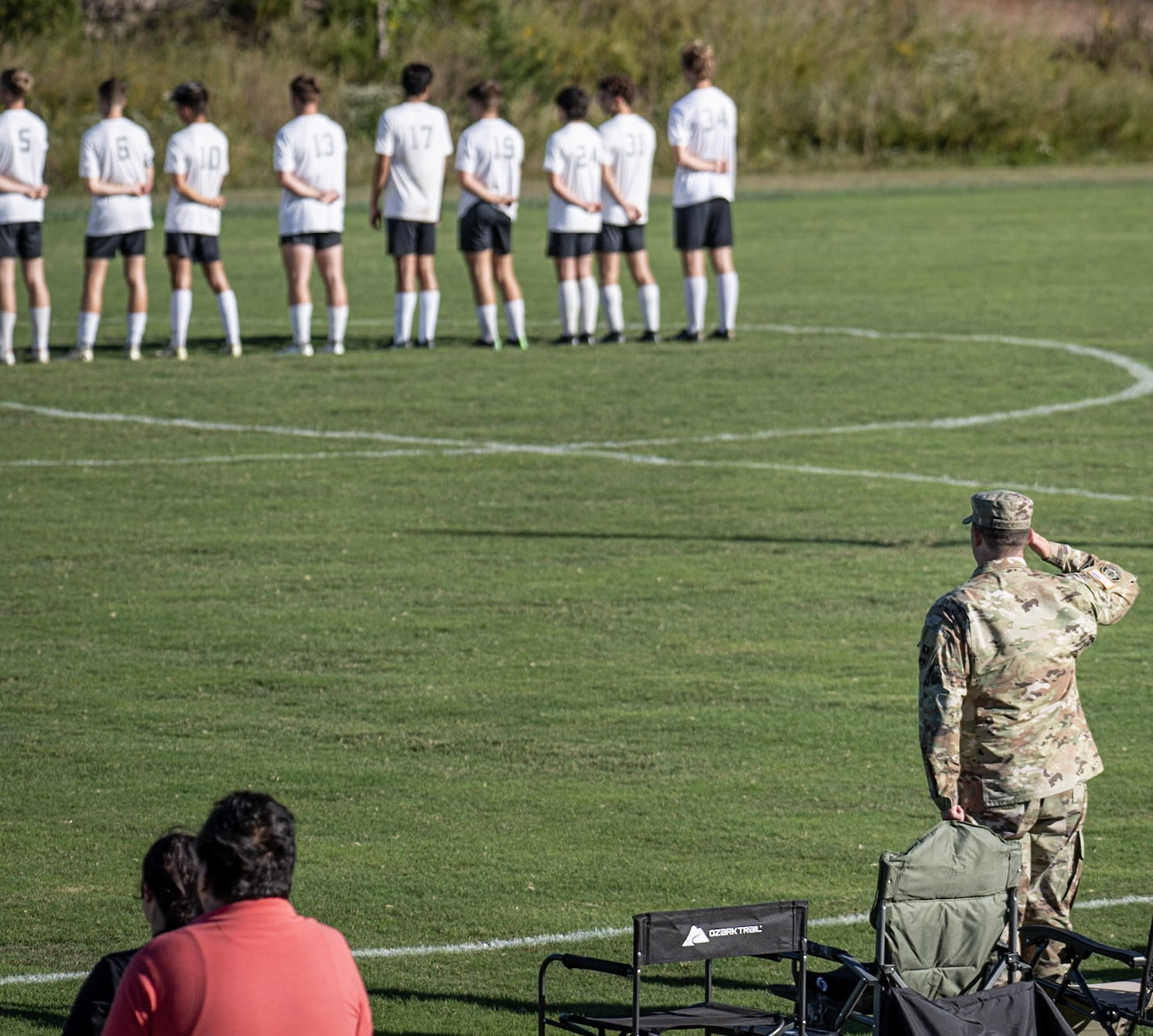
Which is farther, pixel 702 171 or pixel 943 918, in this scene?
pixel 702 171

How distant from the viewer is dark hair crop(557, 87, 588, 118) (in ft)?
66.8

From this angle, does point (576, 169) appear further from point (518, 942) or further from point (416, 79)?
point (518, 942)

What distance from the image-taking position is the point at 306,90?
19672mm

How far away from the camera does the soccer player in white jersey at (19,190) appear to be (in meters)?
19.3

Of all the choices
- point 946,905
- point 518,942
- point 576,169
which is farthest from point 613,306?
point 946,905

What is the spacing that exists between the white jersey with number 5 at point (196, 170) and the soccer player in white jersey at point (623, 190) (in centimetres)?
364

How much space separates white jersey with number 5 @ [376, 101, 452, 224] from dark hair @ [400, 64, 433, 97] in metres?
0.22

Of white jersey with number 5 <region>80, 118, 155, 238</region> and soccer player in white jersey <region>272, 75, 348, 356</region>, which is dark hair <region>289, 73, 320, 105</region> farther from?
white jersey with number 5 <region>80, 118, 155, 238</region>

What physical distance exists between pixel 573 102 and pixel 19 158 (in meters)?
5.04

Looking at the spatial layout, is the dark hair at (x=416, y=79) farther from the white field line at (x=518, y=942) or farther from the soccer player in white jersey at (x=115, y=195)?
the white field line at (x=518, y=942)

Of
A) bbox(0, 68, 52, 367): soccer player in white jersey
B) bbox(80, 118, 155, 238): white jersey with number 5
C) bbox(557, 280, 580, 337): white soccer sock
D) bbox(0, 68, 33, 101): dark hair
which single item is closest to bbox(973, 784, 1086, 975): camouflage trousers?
bbox(80, 118, 155, 238): white jersey with number 5

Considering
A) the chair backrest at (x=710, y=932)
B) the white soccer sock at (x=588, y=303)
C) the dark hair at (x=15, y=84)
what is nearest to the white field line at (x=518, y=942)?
the chair backrest at (x=710, y=932)

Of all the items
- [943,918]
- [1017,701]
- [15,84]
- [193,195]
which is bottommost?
[943,918]

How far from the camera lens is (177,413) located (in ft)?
58.3
